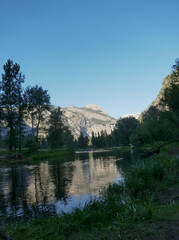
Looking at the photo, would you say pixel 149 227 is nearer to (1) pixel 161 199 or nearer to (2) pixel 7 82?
(1) pixel 161 199

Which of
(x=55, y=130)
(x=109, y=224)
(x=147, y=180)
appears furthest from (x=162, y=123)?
(x=109, y=224)

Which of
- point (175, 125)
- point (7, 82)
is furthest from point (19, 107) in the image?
point (175, 125)

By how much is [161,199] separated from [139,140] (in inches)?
3478

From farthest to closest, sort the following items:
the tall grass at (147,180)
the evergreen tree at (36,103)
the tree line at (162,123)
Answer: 1. the evergreen tree at (36,103)
2. the tree line at (162,123)
3. the tall grass at (147,180)

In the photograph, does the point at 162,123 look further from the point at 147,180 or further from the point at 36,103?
the point at 147,180

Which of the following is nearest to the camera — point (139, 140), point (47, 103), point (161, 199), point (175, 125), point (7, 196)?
point (161, 199)

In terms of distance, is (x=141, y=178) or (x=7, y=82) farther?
(x=7, y=82)

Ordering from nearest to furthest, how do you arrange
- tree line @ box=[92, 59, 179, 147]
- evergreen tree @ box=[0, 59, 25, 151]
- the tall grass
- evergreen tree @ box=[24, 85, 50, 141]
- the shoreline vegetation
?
the shoreline vegetation → the tall grass → tree line @ box=[92, 59, 179, 147] → evergreen tree @ box=[0, 59, 25, 151] → evergreen tree @ box=[24, 85, 50, 141]

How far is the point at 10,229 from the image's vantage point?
7.54 m

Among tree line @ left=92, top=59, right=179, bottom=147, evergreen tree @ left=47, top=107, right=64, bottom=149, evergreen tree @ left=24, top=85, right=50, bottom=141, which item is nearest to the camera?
tree line @ left=92, top=59, right=179, bottom=147

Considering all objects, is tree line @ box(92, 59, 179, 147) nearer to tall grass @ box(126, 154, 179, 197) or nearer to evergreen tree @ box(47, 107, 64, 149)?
tall grass @ box(126, 154, 179, 197)

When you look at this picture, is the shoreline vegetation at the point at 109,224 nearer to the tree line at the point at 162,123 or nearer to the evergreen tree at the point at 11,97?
the tree line at the point at 162,123

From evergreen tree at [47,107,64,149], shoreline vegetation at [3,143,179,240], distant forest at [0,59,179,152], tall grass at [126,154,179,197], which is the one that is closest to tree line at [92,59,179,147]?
distant forest at [0,59,179,152]

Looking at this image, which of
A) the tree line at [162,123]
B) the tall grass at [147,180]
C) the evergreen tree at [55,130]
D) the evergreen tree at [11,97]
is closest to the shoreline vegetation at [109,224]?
the tall grass at [147,180]
